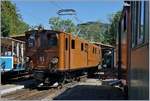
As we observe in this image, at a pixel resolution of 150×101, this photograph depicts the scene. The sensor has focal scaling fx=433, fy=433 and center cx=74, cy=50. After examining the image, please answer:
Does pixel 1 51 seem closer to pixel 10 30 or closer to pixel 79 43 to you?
pixel 79 43

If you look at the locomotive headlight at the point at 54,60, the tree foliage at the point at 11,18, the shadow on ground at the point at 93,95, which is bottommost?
the shadow on ground at the point at 93,95

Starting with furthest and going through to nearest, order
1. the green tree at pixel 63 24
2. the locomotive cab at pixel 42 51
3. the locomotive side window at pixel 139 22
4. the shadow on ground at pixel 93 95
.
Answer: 1. the green tree at pixel 63 24
2. the locomotive cab at pixel 42 51
3. the shadow on ground at pixel 93 95
4. the locomotive side window at pixel 139 22

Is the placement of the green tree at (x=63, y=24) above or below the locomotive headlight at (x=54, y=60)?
above

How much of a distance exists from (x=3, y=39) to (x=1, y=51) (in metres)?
0.93

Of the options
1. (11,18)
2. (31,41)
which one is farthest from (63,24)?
(31,41)

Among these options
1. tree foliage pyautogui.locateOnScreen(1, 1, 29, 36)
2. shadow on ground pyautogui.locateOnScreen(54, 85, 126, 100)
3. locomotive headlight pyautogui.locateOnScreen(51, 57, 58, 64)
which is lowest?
shadow on ground pyautogui.locateOnScreen(54, 85, 126, 100)

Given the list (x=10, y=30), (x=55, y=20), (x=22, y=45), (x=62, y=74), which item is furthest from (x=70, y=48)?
(x=55, y=20)

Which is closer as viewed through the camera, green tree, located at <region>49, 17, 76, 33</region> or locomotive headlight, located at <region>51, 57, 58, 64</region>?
locomotive headlight, located at <region>51, 57, 58, 64</region>

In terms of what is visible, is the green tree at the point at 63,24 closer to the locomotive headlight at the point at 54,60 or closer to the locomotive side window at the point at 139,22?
the locomotive headlight at the point at 54,60

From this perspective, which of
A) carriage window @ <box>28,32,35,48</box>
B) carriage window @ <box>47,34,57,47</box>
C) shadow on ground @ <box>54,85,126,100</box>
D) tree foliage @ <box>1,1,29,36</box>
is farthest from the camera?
tree foliage @ <box>1,1,29,36</box>

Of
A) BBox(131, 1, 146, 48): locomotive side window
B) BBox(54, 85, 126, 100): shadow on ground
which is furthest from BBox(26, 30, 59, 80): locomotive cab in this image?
BBox(131, 1, 146, 48): locomotive side window

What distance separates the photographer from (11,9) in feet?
234

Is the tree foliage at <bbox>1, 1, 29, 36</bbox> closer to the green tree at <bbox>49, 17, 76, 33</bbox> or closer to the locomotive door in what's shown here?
the green tree at <bbox>49, 17, 76, 33</bbox>

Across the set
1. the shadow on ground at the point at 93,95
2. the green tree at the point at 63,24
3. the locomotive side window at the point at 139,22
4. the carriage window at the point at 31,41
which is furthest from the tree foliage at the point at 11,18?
the locomotive side window at the point at 139,22
